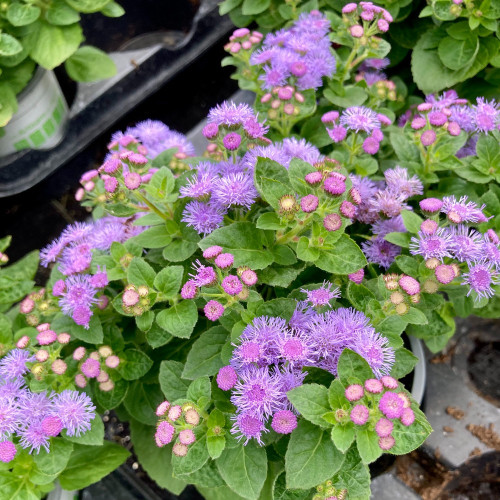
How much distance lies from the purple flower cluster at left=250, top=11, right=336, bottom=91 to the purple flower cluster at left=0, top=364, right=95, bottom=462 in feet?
3.39

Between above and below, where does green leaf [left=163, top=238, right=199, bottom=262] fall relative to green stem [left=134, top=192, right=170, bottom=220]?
below

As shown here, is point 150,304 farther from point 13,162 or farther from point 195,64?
point 195,64

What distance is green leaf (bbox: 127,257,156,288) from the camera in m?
1.24

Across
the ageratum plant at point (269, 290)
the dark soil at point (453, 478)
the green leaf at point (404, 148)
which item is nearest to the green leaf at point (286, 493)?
the ageratum plant at point (269, 290)

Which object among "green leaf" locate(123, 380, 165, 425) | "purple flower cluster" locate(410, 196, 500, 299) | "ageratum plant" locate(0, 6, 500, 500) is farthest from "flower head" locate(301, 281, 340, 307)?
"green leaf" locate(123, 380, 165, 425)

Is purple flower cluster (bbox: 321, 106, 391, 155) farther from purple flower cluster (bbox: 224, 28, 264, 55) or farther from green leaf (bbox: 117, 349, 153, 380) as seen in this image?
green leaf (bbox: 117, 349, 153, 380)

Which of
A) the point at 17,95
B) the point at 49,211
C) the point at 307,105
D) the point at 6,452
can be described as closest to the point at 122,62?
the point at 17,95

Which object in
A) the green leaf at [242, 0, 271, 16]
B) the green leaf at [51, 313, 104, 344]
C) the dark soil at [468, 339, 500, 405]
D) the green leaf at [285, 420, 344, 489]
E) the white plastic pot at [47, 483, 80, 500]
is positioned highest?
the green leaf at [242, 0, 271, 16]

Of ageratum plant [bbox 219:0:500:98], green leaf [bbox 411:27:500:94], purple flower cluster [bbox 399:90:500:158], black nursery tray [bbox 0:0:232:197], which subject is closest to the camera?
purple flower cluster [bbox 399:90:500:158]

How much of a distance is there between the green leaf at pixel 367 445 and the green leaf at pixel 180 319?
0.41m

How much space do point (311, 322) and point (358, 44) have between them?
906 millimetres

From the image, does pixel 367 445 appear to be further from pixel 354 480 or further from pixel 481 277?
pixel 481 277

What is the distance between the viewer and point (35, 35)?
199 centimetres

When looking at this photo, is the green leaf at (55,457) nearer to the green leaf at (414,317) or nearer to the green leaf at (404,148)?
the green leaf at (414,317)
